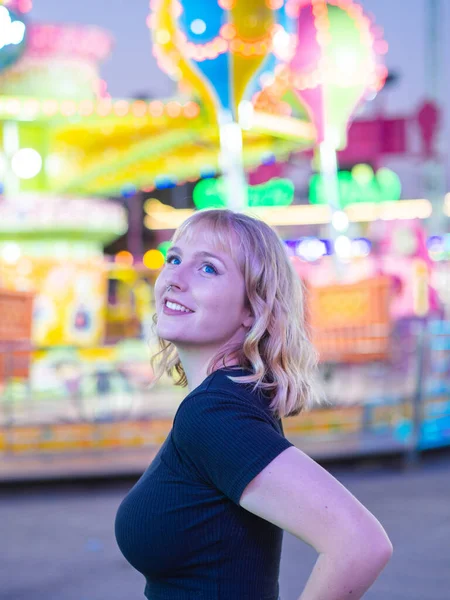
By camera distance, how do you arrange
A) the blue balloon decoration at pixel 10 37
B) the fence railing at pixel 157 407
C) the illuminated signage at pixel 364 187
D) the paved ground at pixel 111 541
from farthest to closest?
the illuminated signage at pixel 364 187 < the blue balloon decoration at pixel 10 37 < the fence railing at pixel 157 407 < the paved ground at pixel 111 541

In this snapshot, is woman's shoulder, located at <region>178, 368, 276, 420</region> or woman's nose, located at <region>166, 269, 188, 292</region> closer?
woman's shoulder, located at <region>178, 368, 276, 420</region>

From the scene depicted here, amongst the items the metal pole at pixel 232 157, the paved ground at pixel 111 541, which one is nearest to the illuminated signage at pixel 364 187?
the metal pole at pixel 232 157

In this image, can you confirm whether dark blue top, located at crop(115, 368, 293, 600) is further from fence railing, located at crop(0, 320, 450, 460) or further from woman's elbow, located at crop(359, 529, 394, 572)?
fence railing, located at crop(0, 320, 450, 460)

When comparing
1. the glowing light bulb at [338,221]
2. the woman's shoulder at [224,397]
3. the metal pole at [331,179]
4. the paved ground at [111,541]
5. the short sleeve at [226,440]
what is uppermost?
the metal pole at [331,179]

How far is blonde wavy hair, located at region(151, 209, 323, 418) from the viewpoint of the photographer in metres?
1.53

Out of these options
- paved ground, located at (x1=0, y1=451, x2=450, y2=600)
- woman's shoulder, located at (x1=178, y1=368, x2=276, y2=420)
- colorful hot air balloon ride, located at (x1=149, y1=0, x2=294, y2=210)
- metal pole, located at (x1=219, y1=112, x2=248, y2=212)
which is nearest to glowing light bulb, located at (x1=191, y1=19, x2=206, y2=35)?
colorful hot air balloon ride, located at (x1=149, y1=0, x2=294, y2=210)

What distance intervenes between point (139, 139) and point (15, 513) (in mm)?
5694

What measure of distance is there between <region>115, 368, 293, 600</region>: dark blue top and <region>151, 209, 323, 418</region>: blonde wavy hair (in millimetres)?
107

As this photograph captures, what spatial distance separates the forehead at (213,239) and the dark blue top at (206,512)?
227 mm

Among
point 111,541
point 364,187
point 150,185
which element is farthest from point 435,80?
point 111,541

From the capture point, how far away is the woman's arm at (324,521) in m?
1.26

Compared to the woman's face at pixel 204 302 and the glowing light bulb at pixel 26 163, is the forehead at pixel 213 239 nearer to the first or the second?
the woman's face at pixel 204 302

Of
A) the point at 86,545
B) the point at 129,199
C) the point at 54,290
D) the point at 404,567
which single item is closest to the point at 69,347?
the point at 54,290

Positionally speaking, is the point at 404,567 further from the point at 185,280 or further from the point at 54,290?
the point at 54,290
